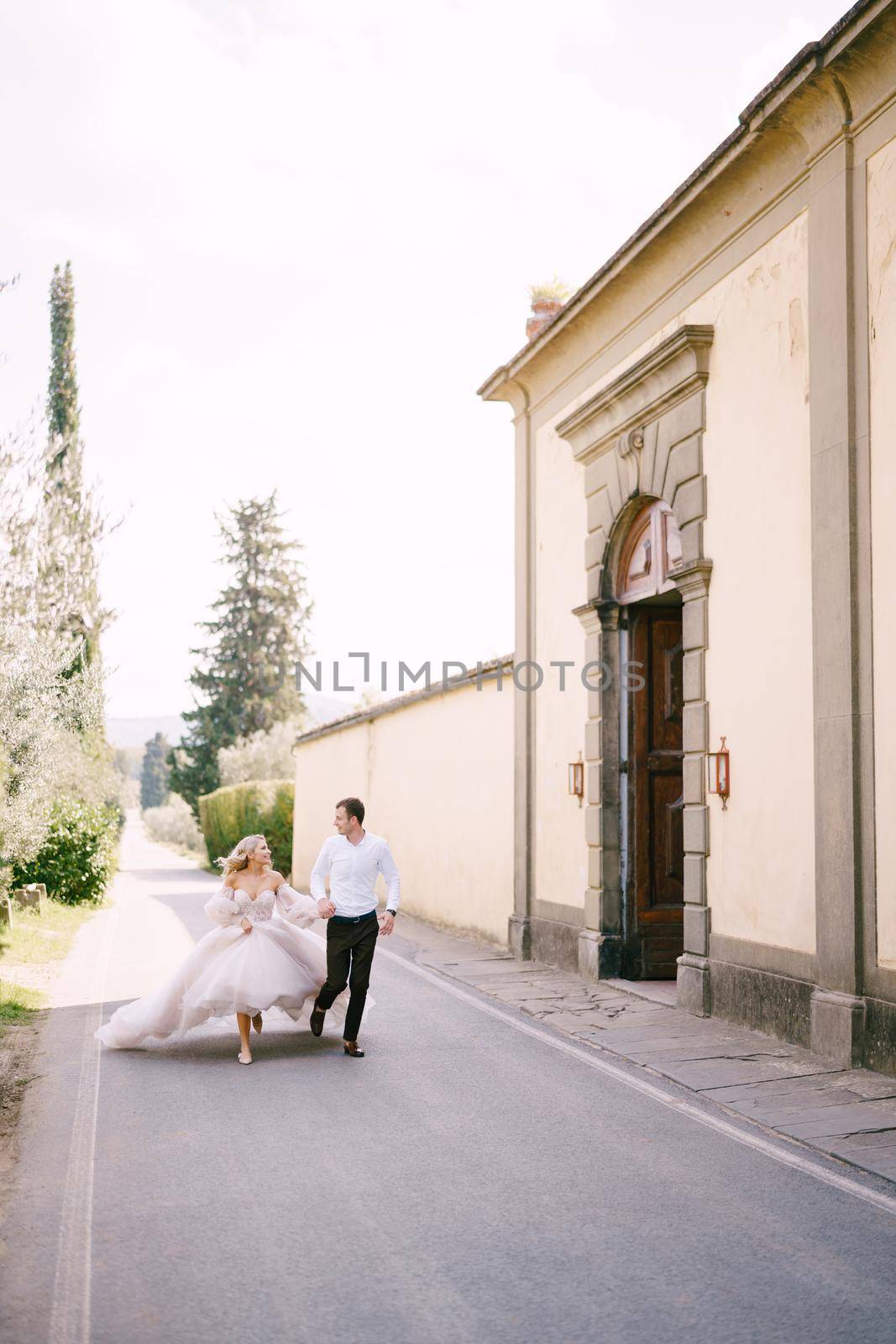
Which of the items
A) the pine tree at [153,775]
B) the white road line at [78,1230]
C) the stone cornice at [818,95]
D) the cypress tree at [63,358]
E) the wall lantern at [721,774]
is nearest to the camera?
the white road line at [78,1230]

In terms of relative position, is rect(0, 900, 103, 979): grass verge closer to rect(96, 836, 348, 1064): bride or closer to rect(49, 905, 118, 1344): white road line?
rect(96, 836, 348, 1064): bride

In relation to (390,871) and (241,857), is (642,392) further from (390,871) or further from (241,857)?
(241,857)

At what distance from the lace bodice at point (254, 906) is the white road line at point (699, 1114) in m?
2.04

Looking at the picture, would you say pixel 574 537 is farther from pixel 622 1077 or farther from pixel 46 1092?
pixel 46 1092

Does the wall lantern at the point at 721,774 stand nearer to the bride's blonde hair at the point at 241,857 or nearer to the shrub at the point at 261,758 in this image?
the bride's blonde hair at the point at 241,857

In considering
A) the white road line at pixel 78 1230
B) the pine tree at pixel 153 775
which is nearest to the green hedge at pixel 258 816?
the white road line at pixel 78 1230

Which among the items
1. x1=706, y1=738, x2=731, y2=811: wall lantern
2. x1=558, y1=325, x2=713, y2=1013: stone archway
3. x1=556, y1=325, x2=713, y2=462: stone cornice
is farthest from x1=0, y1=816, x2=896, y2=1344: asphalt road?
x1=556, y1=325, x2=713, y2=462: stone cornice

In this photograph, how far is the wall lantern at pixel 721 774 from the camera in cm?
941

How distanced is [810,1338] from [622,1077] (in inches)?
145

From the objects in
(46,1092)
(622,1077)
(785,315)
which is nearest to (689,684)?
(785,315)

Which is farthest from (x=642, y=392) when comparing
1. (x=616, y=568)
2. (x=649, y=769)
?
(x=649, y=769)

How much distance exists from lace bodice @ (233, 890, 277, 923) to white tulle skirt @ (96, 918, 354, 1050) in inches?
2.0

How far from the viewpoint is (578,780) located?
12250 millimetres

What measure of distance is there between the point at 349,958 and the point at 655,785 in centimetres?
440
